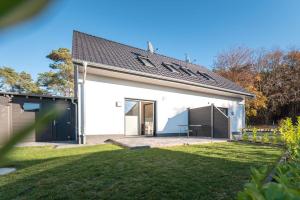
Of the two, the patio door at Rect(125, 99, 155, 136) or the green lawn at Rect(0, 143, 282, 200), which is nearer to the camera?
the green lawn at Rect(0, 143, 282, 200)

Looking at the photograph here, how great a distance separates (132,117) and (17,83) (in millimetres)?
16480

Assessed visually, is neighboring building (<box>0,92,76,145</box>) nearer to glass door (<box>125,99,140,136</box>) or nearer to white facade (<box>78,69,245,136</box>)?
white facade (<box>78,69,245,136</box>)

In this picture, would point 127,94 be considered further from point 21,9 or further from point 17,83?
point 17,83

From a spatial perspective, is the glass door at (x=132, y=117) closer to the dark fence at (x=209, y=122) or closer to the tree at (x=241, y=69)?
the dark fence at (x=209, y=122)

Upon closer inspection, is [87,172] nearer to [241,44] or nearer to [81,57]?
[81,57]

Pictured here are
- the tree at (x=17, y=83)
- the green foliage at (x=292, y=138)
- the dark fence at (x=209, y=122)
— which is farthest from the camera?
the tree at (x=17, y=83)

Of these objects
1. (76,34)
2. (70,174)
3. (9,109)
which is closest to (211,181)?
(70,174)

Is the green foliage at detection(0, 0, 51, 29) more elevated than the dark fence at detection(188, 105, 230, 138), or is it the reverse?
the green foliage at detection(0, 0, 51, 29)

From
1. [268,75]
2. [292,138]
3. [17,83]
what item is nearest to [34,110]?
[292,138]

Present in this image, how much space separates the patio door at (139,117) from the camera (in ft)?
32.3

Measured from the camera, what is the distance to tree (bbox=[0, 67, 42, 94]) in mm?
18578

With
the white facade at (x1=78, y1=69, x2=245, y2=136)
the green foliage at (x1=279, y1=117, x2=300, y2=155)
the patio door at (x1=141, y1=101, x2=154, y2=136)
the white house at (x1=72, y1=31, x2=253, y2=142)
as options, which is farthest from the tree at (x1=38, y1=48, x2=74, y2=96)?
the green foliage at (x1=279, y1=117, x2=300, y2=155)

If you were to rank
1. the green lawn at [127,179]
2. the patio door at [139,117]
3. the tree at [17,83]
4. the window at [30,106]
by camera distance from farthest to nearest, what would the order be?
the tree at [17,83] < the patio door at [139,117] < the window at [30,106] < the green lawn at [127,179]

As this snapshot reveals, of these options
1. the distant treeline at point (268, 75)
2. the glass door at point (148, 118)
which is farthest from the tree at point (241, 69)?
the glass door at point (148, 118)
